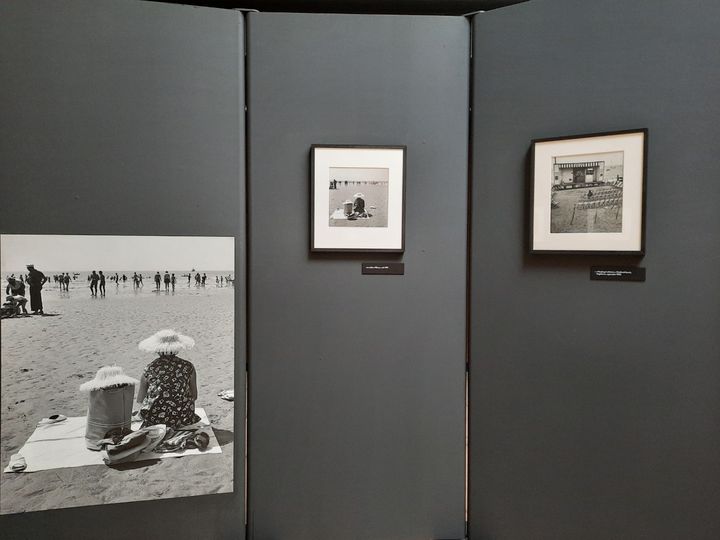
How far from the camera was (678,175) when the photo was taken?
178cm

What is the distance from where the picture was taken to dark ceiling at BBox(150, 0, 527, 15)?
2441 mm

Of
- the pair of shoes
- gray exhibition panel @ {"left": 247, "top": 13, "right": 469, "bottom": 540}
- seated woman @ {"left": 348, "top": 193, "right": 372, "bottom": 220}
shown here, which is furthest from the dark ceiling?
the pair of shoes

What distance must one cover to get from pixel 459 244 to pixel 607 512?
1349 millimetres

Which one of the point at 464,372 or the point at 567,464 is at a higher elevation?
the point at 464,372

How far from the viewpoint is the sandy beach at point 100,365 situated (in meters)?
1.90

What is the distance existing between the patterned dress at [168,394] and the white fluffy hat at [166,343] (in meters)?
Result: 0.04

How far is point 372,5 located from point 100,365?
2366 mm

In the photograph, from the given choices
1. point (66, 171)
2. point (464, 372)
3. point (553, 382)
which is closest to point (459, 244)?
point (464, 372)

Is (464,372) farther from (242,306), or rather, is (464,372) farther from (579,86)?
(579,86)

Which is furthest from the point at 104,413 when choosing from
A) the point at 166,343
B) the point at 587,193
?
the point at 587,193

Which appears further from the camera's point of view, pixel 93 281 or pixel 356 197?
pixel 356 197

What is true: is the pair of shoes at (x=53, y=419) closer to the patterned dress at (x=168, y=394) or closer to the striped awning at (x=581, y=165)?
the patterned dress at (x=168, y=394)

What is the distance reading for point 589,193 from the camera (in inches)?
74.3

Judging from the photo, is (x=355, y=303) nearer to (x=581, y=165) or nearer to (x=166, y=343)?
(x=166, y=343)
